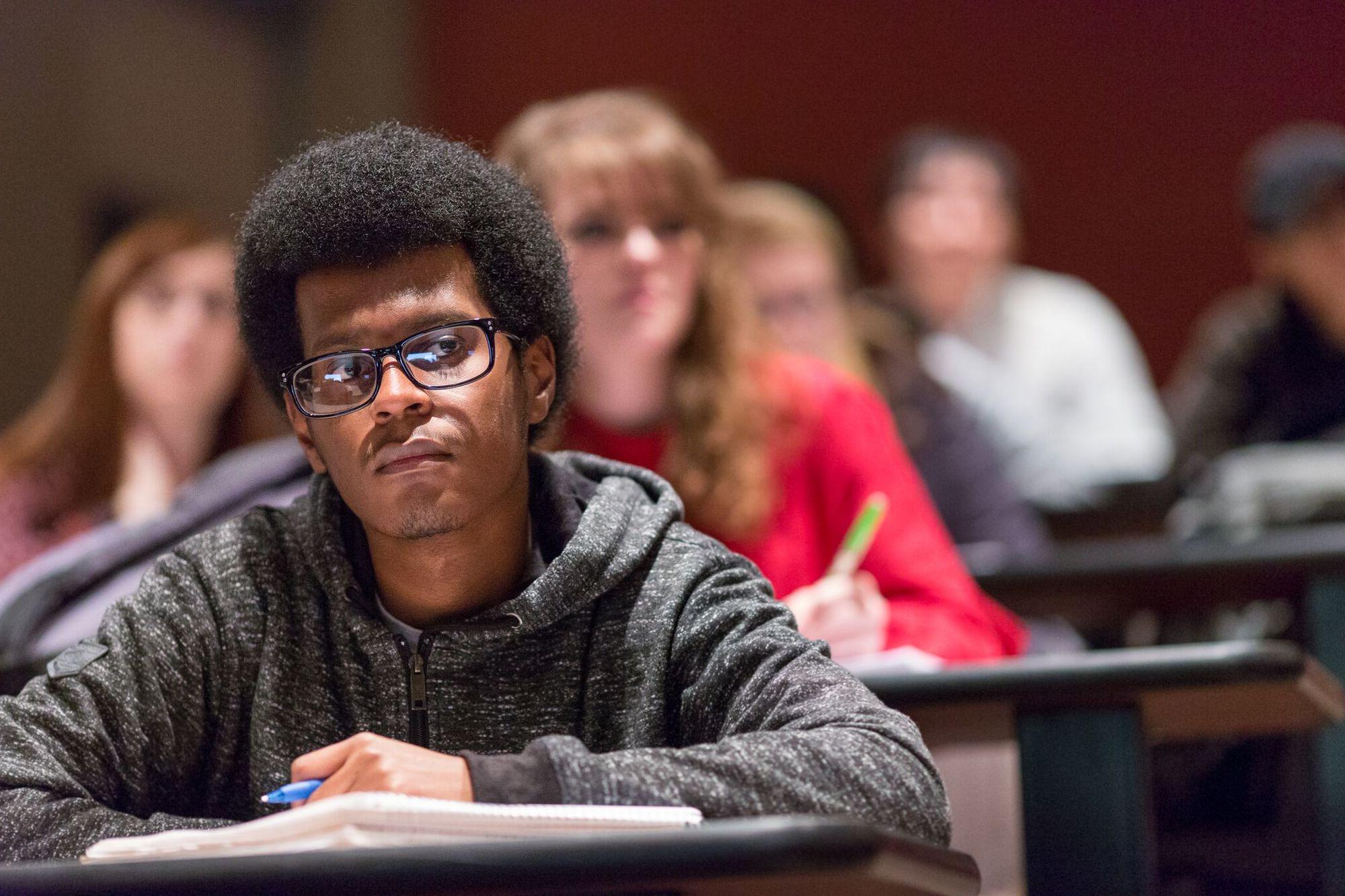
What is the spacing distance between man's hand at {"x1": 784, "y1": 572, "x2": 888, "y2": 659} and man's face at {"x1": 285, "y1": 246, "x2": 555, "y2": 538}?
510mm

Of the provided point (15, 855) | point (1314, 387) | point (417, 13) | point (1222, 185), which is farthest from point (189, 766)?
point (1222, 185)

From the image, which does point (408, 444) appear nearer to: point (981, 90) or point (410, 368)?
point (410, 368)

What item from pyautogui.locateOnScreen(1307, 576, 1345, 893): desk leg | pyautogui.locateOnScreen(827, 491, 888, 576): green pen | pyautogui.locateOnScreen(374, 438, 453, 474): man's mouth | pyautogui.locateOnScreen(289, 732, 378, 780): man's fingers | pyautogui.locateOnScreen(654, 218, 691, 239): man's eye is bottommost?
pyautogui.locateOnScreen(1307, 576, 1345, 893): desk leg

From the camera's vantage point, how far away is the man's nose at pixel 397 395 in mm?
1172

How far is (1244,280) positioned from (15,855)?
4.45 metres

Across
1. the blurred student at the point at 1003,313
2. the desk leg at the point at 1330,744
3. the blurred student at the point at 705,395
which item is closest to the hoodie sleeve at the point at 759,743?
the blurred student at the point at 705,395

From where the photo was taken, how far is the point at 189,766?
1265 mm

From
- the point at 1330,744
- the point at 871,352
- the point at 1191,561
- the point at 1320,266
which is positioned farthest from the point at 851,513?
the point at 1320,266

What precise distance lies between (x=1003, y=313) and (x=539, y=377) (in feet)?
10.2

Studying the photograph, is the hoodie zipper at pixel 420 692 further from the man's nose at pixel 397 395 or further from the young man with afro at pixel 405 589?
the man's nose at pixel 397 395

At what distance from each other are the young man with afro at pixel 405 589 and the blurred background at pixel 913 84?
3.42 metres

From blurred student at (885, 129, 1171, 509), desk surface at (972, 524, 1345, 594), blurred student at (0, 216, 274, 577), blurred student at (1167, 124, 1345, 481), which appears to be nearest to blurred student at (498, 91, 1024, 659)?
desk surface at (972, 524, 1345, 594)

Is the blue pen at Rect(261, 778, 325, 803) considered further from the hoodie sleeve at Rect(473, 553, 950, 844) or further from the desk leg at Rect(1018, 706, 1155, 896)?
the desk leg at Rect(1018, 706, 1155, 896)

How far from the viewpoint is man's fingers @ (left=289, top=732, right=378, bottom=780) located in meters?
1.01
